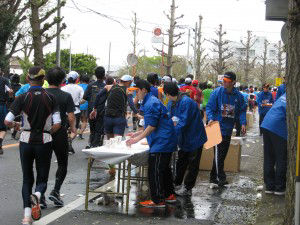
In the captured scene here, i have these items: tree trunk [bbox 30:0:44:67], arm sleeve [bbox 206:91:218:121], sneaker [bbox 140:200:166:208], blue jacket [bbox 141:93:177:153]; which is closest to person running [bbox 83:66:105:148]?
arm sleeve [bbox 206:91:218:121]

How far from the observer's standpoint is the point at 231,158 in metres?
11.6

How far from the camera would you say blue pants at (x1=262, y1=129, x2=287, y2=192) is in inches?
338

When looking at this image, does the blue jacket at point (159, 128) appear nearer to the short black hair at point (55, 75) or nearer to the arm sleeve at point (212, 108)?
the short black hair at point (55, 75)

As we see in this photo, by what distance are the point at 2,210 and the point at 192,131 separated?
10.1 feet

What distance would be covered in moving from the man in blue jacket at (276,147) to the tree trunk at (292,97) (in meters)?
2.51

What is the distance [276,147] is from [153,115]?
2301 mm

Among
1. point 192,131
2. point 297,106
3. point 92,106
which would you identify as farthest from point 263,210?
point 92,106

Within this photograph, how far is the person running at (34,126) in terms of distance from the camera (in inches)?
257

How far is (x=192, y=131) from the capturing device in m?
8.66

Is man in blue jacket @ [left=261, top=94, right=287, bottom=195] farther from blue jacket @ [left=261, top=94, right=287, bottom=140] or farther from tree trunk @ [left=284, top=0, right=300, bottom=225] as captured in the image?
tree trunk @ [left=284, top=0, right=300, bottom=225]

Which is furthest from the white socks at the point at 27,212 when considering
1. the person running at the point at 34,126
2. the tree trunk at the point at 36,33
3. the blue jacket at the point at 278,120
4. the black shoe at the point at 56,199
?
the tree trunk at the point at 36,33

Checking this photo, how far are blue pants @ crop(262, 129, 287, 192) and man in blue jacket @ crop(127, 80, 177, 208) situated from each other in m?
1.82

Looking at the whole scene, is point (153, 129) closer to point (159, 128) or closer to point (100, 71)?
point (159, 128)

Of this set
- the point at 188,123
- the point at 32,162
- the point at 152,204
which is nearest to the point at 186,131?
the point at 188,123
